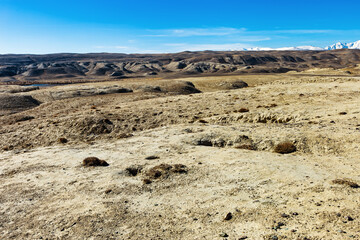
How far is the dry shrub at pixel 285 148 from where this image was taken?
20.5m

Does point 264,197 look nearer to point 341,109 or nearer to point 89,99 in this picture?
point 341,109

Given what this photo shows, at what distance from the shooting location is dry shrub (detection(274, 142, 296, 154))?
67.2ft

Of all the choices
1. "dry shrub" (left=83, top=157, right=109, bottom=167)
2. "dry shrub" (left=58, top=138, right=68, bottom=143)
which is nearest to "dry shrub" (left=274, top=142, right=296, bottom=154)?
"dry shrub" (left=83, top=157, right=109, bottom=167)

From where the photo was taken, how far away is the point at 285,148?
2058 centimetres

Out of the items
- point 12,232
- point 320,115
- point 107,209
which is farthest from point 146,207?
point 320,115

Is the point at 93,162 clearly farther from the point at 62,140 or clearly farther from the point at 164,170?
the point at 62,140

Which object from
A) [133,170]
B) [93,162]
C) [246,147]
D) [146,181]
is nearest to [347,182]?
[246,147]

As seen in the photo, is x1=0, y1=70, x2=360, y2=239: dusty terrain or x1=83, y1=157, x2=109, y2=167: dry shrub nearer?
x1=0, y1=70, x2=360, y2=239: dusty terrain

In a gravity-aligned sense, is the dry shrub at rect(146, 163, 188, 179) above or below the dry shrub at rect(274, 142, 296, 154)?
below

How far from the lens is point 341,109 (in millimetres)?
29422

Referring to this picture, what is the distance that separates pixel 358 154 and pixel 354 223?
978 cm

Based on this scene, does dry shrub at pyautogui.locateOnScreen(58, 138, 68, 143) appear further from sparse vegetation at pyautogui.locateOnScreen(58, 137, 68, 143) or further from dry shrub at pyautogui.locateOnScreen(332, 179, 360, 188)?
dry shrub at pyautogui.locateOnScreen(332, 179, 360, 188)

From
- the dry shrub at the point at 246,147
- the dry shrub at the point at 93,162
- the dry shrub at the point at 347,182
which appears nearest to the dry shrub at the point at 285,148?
the dry shrub at the point at 246,147

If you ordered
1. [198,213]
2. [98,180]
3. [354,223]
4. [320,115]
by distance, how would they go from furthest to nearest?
[320,115] → [98,180] → [198,213] → [354,223]
